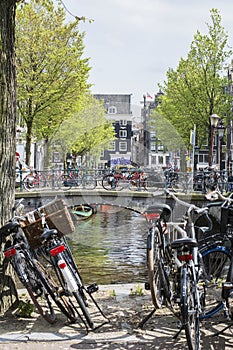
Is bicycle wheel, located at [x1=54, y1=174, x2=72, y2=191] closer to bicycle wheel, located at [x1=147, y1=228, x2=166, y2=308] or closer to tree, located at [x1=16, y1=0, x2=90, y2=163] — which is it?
tree, located at [x1=16, y1=0, x2=90, y2=163]

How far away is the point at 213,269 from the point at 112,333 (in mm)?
1242

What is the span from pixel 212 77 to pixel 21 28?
9.52 m

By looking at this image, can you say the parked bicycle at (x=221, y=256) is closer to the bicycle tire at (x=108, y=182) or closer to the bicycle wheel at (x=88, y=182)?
the bicycle wheel at (x=88, y=182)

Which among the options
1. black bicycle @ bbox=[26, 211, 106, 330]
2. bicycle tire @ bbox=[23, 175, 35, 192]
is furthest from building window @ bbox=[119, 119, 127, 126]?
black bicycle @ bbox=[26, 211, 106, 330]

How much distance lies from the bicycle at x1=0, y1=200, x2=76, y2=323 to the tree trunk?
0.36 metres

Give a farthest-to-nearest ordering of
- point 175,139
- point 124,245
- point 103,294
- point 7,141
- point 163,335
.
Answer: point 175,139 → point 124,245 → point 103,294 → point 7,141 → point 163,335

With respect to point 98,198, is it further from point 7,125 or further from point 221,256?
point 221,256

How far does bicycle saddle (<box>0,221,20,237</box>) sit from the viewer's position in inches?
185

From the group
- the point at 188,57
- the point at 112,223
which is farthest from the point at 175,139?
the point at 112,223

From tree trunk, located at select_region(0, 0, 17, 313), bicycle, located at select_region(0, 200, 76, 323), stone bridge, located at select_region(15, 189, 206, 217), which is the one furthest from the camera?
stone bridge, located at select_region(15, 189, 206, 217)

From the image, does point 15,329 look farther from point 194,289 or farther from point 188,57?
point 188,57

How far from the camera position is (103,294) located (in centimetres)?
595

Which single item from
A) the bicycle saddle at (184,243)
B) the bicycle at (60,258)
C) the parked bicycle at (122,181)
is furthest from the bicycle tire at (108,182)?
the bicycle saddle at (184,243)

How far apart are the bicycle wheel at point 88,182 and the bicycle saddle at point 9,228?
19465mm
